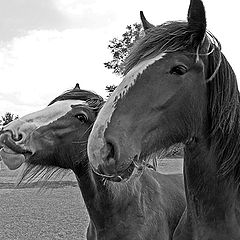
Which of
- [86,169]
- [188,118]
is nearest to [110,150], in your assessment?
[188,118]

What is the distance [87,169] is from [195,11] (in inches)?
83.6

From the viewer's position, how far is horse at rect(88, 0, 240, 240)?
73.8 inches

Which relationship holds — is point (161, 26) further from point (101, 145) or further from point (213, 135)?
point (101, 145)

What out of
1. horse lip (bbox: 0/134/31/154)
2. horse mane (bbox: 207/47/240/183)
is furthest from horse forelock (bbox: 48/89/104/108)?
horse mane (bbox: 207/47/240/183)

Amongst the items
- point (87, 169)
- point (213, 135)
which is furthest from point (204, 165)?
point (87, 169)

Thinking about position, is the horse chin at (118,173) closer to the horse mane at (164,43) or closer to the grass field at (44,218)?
the horse mane at (164,43)

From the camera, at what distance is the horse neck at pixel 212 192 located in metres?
2.25

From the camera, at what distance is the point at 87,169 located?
3.77m

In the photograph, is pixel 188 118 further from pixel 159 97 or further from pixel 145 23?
pixel 145 23

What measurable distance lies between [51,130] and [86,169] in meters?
0.53

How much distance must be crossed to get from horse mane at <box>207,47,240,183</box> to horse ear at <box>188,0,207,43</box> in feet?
0.52

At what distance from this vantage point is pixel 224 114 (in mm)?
2189

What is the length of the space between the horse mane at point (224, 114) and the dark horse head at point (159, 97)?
0.03 meters

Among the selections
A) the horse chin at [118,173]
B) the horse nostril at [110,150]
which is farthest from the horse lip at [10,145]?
the horse nostril at [110,150]
